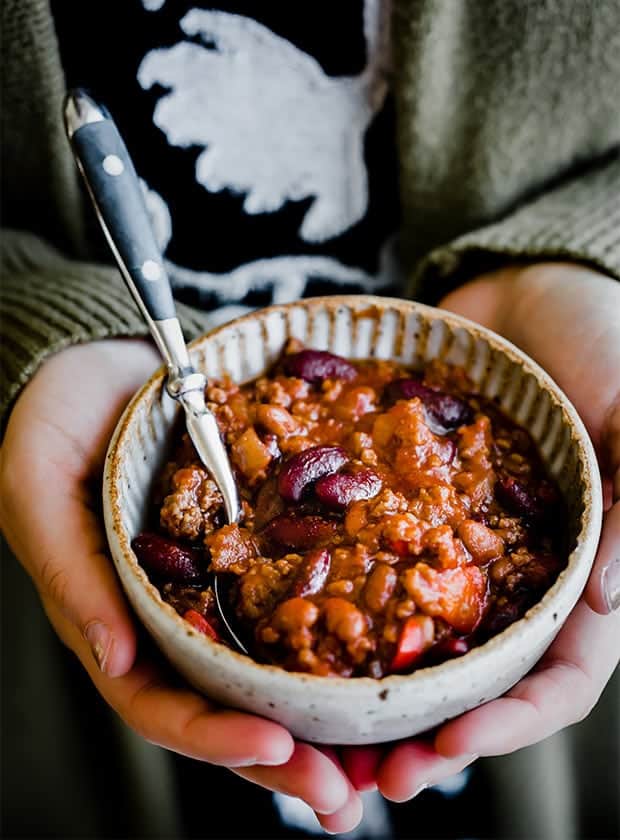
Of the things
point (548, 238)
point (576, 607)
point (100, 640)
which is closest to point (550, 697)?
point (576, 607)

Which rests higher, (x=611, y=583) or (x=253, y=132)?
(x=253, y=132)

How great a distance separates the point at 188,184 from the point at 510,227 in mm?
492

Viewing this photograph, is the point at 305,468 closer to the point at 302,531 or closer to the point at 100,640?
the point at 302,531

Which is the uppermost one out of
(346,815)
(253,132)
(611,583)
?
(253,132)

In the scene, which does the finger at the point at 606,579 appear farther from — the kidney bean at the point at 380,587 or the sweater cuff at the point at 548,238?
the sweater cuff at the point at 548,238

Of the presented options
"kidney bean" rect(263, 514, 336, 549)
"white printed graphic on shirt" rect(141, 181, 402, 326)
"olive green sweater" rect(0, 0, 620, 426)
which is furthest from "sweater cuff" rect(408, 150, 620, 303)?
"kidney bean" rect(263, 514, 336, 549)

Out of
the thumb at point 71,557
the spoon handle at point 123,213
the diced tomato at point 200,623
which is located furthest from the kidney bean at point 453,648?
the spoon handle at point 123,213

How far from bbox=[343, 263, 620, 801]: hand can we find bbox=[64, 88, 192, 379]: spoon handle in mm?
482

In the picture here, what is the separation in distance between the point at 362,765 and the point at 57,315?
738 millimetres

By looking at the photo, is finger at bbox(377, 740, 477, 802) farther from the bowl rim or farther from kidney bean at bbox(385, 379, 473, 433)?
kidney bean at bbox(385, 379, 473, 433)

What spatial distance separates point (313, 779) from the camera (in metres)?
0.85

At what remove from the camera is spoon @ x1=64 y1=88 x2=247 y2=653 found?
1.05 metres

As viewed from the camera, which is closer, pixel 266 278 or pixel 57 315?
pixel 57 315

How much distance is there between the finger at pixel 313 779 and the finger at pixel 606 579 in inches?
12.2
